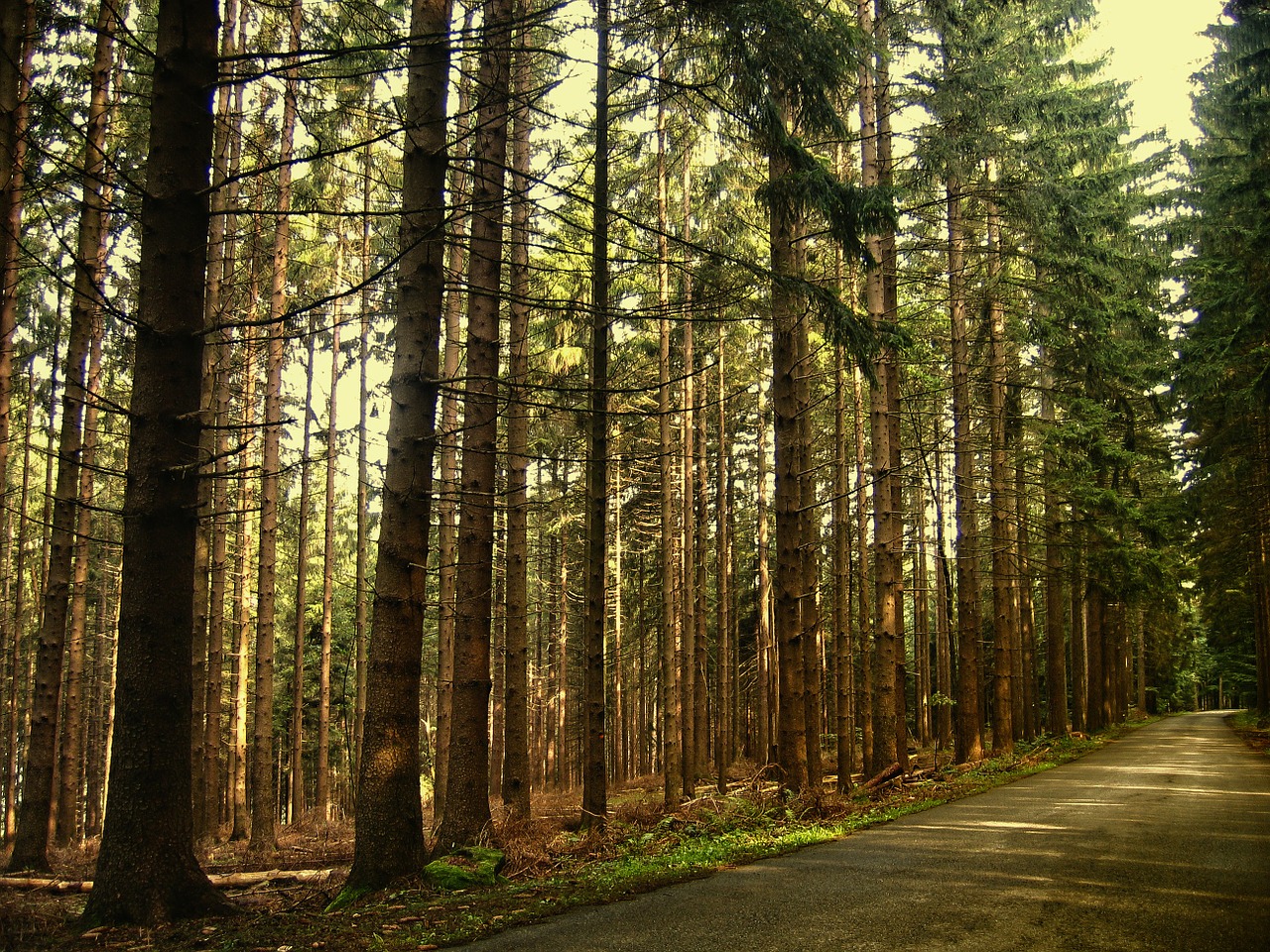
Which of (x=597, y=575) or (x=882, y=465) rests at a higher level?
(x=882, y=465)

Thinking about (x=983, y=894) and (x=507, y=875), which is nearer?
(x=983, y=894)

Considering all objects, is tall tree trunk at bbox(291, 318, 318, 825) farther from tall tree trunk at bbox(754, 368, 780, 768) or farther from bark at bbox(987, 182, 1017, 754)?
bark at bbox(987, 182, 1017, 754)

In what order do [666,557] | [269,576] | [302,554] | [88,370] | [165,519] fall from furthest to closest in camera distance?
[302,554] → [666,557] → [88,370] → [269,576] → [165,519]

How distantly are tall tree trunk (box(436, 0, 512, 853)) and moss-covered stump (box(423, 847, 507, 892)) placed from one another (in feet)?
3.50

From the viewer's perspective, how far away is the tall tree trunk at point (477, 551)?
9.05m

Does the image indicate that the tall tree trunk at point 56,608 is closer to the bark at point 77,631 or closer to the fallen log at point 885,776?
the bark at point 77,631

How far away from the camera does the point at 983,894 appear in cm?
553

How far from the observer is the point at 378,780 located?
6.50 metres

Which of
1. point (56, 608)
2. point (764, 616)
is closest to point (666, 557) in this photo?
→ point (764, 616)

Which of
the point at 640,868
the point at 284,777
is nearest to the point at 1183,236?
the point at 640,868

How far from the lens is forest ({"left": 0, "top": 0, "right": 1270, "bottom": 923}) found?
19.3 feet

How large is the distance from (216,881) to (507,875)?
4.02 metres

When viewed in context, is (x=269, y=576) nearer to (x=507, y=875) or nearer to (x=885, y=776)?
(x=507, y=875)

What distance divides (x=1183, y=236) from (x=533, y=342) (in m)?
21.0
